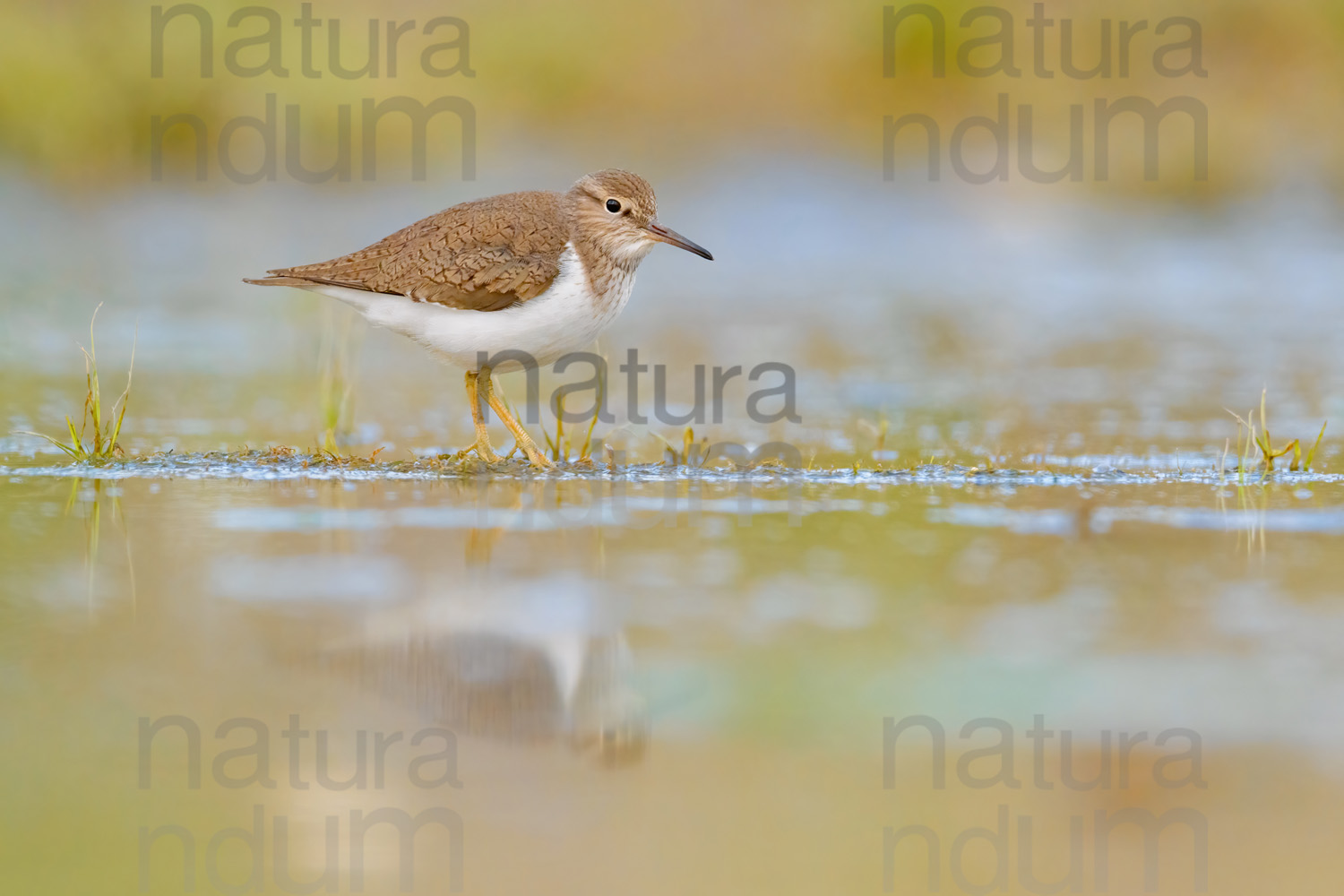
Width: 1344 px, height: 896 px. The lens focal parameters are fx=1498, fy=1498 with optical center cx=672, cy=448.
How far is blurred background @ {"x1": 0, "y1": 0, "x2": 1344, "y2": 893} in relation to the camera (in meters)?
2.94

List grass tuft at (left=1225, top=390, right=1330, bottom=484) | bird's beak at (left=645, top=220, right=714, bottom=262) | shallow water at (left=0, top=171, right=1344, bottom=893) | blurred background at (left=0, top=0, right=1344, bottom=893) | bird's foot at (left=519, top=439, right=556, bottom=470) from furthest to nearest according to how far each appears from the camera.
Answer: bird's beak at (left=645, top=220, right=714, bottom=262), bird's foot at (left=519, top=439, right=556, bottom=470), grass tuft at (left=1225, top=390, right=1330, bottom=484), blurred background at (left=0, top=0, right=1344, bottom=893), shallow water at (left=0, top=171, right=1344, bottom=893)

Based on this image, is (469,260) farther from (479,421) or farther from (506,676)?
(506,676)

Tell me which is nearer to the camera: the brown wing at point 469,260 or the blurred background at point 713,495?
the blurred background at point 713,495

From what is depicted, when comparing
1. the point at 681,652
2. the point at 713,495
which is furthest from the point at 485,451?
the point at 681,652

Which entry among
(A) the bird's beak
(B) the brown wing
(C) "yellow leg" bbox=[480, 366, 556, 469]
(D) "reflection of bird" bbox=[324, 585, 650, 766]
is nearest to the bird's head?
(A) the bird's beak

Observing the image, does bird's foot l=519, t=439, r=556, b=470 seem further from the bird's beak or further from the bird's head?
the bird's beak

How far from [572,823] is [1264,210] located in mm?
13417

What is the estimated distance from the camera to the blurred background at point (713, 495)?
2938 millimetres

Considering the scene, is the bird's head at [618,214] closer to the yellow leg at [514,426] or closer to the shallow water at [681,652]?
the yellow leg at [514,426]

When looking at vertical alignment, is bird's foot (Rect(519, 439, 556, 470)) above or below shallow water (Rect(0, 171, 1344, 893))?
above

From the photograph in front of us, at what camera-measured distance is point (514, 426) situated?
251 inches

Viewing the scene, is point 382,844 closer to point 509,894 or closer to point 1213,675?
point 509,894

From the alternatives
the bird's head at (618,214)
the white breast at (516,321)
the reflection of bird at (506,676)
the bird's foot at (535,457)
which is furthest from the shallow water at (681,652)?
the bird's head at (618,214)

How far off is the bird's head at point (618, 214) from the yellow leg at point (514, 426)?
2.48 feet
